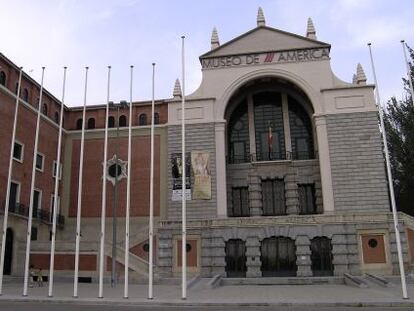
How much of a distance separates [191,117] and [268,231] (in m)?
12.8

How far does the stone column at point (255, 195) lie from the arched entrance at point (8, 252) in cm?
1974

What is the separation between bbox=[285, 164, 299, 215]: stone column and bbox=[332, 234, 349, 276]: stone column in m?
6.24

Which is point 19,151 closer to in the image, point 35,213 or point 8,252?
point 35,213

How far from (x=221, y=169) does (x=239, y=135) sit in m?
5.24

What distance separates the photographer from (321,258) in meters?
34.2

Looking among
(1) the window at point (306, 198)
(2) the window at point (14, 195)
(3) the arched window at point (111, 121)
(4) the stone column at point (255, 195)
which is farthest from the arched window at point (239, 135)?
(2) the window at point (14, 195)

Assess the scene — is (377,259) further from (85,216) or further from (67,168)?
(67,168)

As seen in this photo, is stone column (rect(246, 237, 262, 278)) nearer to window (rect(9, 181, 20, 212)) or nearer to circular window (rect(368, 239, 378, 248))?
circular window (rect(368, 239, 378, 248))

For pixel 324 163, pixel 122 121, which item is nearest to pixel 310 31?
pixel 324 163

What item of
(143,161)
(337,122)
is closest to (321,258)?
(337,122)

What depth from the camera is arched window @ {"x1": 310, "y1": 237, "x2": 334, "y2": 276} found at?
111ft

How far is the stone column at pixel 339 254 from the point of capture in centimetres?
3325

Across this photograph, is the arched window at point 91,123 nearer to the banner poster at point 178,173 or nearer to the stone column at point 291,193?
the banner poster at point 178,173

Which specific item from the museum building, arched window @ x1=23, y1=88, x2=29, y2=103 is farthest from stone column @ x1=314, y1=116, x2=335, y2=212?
arched window @ x1=23, y1=88, x2=29, y2=103
